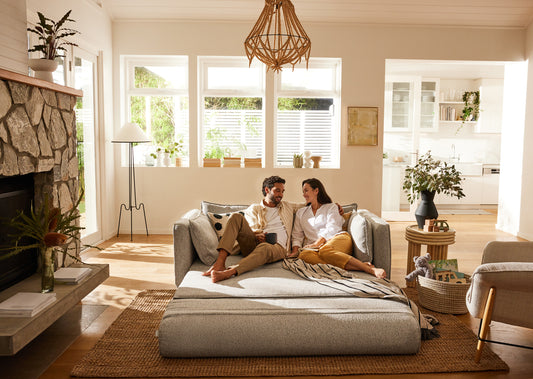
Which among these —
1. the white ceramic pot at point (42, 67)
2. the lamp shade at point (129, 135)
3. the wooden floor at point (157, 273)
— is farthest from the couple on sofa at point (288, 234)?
the lamp shade at point (129, 135)

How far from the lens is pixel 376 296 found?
2.84 m

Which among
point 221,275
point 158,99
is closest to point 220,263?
point 221,275

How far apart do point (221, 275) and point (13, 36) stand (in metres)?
2.42

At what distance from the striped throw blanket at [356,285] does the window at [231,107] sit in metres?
3.24

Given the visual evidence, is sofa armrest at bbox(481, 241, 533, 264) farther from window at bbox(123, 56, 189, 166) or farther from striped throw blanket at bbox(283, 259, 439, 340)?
window at bbox(123, 56, 189, 166)

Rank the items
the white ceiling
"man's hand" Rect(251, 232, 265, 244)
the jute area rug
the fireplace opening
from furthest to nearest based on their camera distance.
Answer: the white ceiling, "man's hand" Rect(251, 232, 265, 244), the fireplace opening, the jute area rug

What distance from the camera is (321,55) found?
19.7 feet

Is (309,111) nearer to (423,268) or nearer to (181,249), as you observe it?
(423,268)

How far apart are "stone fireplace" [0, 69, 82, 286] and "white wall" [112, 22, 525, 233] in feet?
7.62

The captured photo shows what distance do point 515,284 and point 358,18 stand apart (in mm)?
4424

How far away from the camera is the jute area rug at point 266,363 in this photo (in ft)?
8.18

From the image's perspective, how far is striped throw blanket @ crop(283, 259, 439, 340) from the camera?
285 cm

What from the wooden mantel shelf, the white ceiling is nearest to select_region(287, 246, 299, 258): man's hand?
the wooden mantel shelf

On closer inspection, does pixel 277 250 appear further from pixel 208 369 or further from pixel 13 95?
pixel 13 95
